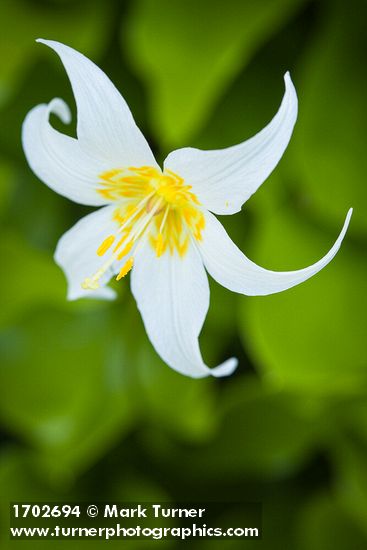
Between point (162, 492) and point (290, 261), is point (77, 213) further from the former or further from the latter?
point (162, 492)

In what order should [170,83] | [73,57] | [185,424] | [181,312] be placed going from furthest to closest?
[185,424]
[170,83]
[181,312]
[73,57]

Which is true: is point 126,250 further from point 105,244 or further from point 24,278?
point 24,278

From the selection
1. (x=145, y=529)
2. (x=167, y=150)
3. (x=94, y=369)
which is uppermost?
(x=167, y=150)

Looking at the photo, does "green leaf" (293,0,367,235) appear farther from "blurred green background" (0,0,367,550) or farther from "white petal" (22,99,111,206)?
"white petal" (22,99,111,206)

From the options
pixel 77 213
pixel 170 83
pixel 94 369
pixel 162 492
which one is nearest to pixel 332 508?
pixel 162 492

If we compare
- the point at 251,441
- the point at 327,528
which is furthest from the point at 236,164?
the point at 327,528

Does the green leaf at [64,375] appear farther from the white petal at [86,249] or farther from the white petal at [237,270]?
the white petal at [237,270]
